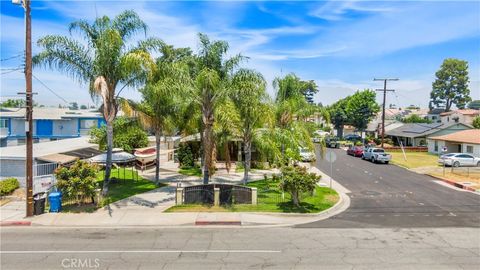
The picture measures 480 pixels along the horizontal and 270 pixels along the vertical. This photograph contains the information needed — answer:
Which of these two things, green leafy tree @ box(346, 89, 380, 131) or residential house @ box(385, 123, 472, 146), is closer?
residential house @ box(385, 123, 472, 146)

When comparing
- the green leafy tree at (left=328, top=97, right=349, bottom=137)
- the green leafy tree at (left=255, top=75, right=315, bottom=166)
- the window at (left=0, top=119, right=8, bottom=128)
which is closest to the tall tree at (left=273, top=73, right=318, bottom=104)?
the green leafy tree at (left=255, top=75, right=315, bottom=166)

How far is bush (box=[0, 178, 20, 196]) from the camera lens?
2092 centimetres

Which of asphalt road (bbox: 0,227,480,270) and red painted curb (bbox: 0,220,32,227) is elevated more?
asphalt road (bbox: 0,227,480,270)

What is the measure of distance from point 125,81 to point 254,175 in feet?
45.0

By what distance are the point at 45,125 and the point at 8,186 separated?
32.6 m

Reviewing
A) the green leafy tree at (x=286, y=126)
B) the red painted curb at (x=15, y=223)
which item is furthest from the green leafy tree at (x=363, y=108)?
the red painted curb at (x=15, y=223)

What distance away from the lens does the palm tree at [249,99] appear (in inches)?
775

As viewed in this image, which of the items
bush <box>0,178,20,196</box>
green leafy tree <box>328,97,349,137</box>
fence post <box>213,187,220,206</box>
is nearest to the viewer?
fence post <box>213,187,220,206</box>

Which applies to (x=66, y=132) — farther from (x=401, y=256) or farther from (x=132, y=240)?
(x=401, y=256)

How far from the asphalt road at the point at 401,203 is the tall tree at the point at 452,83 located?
10098 centimetres

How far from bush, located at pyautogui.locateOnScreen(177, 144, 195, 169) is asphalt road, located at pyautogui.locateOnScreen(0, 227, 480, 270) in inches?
710

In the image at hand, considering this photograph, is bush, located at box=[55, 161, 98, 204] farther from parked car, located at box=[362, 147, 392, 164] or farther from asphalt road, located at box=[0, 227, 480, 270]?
parked car, located at box=[362, 147, 392, 164]

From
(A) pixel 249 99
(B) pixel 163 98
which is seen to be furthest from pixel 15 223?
(A) pixel 249 99

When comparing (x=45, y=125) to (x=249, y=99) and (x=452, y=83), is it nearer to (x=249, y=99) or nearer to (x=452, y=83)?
(x=249, y=99)
